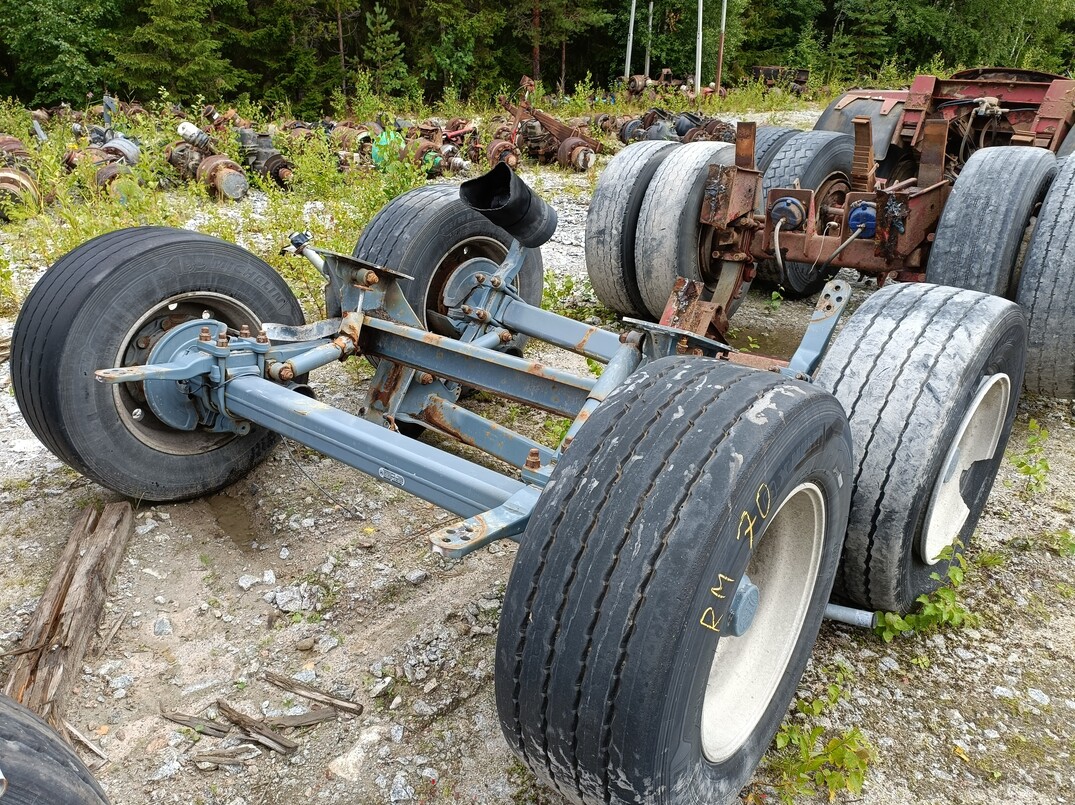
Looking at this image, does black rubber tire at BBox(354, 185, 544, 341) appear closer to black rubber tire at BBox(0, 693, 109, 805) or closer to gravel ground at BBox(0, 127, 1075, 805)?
gravel ground at BBox(0, 127, 1075, 805)

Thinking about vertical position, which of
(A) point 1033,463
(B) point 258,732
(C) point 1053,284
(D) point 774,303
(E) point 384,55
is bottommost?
(B) point 258,732

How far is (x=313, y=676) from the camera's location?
9.05 ft

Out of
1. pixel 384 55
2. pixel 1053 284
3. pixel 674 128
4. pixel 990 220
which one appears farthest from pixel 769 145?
pixel 384 55

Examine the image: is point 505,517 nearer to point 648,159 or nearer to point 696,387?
point 696,387

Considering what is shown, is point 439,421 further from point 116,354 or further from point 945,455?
point 945,455

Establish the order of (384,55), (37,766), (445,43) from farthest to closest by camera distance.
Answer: (445,43) < (384,55) < (37,766)

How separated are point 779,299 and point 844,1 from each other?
2895 cm

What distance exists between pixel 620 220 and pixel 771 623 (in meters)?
3.41

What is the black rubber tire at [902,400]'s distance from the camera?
8.20 feet

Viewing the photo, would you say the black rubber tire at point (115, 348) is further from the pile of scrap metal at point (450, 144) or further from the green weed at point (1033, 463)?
the pile of scrap metal at point (450, 144)

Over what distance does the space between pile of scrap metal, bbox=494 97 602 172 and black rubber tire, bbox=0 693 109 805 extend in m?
10.8

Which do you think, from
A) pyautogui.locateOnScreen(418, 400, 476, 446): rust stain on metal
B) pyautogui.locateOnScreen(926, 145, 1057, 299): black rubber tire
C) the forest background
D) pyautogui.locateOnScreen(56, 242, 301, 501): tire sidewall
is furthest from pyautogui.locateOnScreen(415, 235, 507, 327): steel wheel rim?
the forest background

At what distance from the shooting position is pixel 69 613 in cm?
289

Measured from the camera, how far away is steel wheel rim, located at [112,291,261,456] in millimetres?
3352
